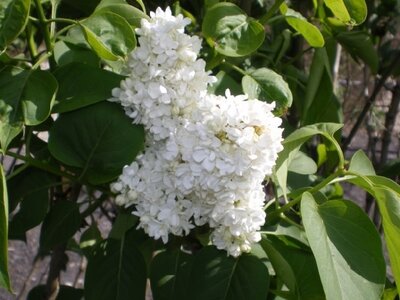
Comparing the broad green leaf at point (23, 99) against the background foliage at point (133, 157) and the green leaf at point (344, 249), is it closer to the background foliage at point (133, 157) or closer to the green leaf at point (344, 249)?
the background foliage at point (133, 157)

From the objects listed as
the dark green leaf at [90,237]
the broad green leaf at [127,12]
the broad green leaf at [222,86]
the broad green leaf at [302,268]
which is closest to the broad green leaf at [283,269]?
the broad green leaf at [302,268]

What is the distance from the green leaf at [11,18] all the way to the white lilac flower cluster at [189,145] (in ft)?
0.45

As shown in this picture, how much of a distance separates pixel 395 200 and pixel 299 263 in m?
0.18

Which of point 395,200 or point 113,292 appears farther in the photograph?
point 113,292

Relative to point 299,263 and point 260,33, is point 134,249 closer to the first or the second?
point 299,263

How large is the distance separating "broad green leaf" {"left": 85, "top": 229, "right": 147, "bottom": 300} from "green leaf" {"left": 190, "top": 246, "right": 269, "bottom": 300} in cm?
10

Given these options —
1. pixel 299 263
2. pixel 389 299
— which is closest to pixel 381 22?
pixel 389 299

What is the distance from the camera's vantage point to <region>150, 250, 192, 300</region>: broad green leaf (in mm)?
945

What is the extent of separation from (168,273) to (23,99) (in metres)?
0.32

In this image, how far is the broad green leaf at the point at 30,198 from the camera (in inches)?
39.6

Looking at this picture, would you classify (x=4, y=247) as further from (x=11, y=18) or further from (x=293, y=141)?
(x=293, y=141)

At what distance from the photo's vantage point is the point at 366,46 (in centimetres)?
129

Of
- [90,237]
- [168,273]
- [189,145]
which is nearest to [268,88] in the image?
[189,145]

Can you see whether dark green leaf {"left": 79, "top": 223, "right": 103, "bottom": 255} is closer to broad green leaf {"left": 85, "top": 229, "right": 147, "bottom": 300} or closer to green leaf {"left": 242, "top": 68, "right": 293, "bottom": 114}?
broad green leaf {"left": 85, "top": 229, "right": 147, "bottom": 300}
